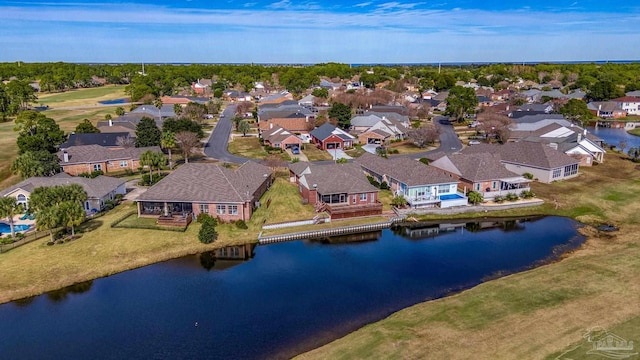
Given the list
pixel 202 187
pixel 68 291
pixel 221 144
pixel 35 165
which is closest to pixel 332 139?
pixel 221 144

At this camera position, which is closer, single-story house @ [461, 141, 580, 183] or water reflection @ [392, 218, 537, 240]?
water reflection @ [392, 218, 537, 240]

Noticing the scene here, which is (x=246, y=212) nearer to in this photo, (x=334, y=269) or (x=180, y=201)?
(x=180, y=201)

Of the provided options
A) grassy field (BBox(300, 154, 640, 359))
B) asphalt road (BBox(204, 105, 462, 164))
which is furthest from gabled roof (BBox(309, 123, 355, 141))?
grassy field (BBox(300, 154, 640, 359))

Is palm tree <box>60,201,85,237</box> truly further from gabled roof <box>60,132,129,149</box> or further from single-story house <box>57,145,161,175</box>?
gabled roof <box>60,132,129,149</box>

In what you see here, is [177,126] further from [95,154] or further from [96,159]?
[96,159]

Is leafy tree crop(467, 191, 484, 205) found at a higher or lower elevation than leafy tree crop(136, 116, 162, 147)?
lower

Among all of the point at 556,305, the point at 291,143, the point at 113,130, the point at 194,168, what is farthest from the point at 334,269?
the point at 113,130

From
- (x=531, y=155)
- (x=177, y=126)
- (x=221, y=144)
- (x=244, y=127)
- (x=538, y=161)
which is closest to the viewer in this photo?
(x=538, y=161)
